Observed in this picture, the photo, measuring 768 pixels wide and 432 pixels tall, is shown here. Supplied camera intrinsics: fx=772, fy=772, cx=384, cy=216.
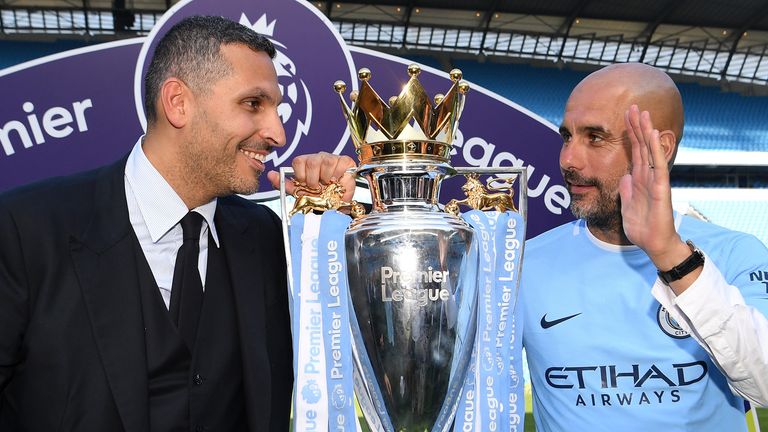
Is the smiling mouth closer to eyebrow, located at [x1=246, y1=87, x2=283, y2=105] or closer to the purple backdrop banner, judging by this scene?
eyebrow, located at [x1=246, y1=87, x2=283, y2=105]

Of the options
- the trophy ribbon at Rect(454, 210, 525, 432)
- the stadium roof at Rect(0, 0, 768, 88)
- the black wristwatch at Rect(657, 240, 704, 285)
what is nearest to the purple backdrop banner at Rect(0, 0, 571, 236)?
the trophy ribbon at Rect(454, 210, 525, 432)

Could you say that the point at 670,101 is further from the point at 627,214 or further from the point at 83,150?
the point at 83,150

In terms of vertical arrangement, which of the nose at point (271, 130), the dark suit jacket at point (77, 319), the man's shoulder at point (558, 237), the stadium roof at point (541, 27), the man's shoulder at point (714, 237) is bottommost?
the dark suit jacket at point (77, 319)

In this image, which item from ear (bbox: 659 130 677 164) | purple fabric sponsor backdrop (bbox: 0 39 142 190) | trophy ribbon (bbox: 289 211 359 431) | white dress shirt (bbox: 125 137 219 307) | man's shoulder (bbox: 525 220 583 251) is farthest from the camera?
purple fabric sponsor backdrop (bbox: 0 39 142 190)

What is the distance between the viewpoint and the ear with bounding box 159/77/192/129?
150 cm

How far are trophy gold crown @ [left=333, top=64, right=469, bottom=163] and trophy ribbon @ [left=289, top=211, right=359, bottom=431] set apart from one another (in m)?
0.18

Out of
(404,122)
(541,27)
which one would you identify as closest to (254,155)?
(404,122)

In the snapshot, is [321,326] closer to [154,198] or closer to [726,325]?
[154,198]

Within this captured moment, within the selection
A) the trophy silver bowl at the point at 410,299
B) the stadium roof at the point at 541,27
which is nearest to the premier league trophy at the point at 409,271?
the trophy silver bowl at the point at 410,299

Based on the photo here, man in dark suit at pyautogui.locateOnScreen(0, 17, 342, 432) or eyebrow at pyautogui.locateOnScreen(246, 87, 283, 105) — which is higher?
eyebrow at pyautogui.locateOnScreen(246, 87, 283, 105)

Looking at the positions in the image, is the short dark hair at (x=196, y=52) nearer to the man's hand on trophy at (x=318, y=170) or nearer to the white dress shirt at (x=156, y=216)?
the white dress shirt at (x=156, y=216)

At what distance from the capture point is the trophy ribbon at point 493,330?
54.4 inches

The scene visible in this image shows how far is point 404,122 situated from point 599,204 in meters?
0.57

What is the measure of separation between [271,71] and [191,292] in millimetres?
457
